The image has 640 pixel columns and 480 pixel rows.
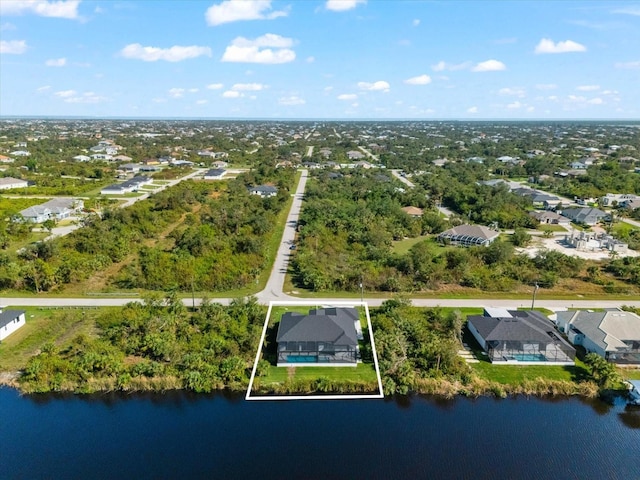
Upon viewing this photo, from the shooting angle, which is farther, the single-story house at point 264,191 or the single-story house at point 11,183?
the single-story house at point 264,191

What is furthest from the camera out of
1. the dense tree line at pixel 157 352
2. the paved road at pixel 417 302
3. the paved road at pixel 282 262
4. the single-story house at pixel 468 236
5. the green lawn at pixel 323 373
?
the single-story house at pixel 468 236

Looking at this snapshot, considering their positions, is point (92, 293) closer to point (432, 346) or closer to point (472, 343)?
point (432, 346)

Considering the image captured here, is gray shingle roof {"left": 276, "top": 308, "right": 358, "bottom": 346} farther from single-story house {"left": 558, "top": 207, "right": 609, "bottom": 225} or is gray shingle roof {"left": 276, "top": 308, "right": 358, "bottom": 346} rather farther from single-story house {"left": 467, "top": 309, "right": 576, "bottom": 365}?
single-story house {"left": 558, "top": 207, "right": 609, "bottom": 225}

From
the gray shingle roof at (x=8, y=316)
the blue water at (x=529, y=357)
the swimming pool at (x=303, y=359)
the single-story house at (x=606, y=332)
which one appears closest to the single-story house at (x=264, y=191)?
the gray shingle roof at (x=8, y=316)

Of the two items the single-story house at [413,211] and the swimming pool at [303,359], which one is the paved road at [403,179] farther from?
the swimming pool at [303,359]

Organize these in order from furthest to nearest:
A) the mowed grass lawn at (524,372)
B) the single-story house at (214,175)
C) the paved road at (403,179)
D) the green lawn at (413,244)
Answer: the single-story house at (214,175)
the paved road at (403,179)
the green lawn at (413,244)
the mowed grass lawn at (524,372)

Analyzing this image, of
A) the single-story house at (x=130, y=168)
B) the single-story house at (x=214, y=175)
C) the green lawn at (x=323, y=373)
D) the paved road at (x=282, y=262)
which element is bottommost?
the green lawn at (x=323, y=373)

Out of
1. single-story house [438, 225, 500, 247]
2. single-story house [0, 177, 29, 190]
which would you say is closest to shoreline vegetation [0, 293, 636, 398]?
single-story house [438, 225, 500, 247]
